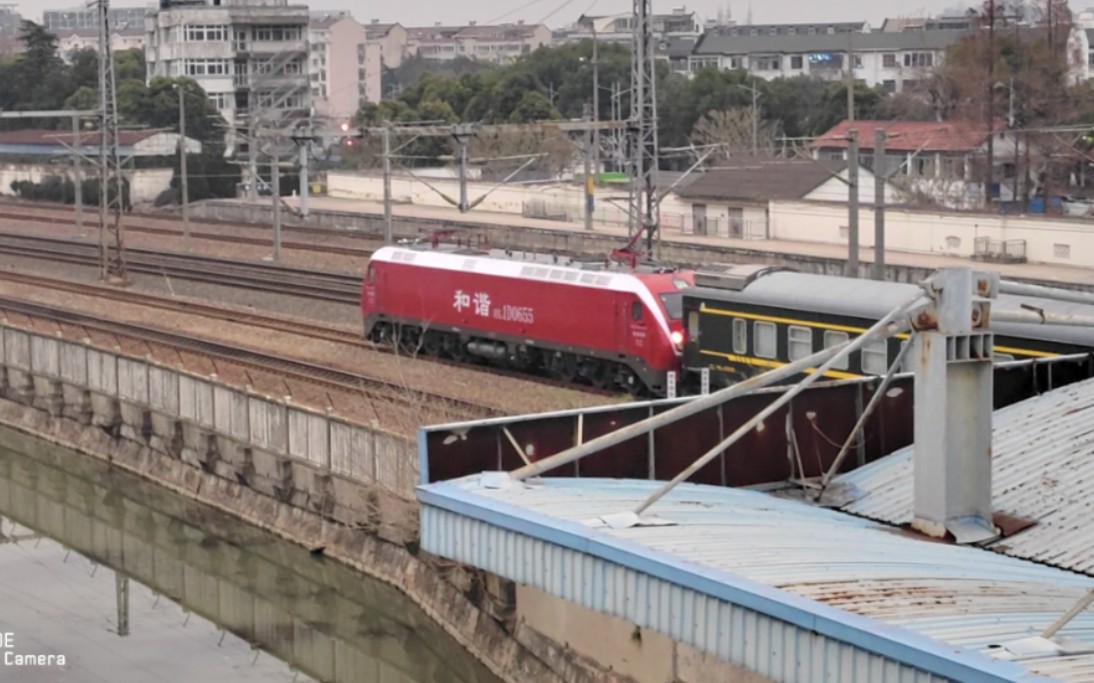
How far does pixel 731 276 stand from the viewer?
74.6 feet

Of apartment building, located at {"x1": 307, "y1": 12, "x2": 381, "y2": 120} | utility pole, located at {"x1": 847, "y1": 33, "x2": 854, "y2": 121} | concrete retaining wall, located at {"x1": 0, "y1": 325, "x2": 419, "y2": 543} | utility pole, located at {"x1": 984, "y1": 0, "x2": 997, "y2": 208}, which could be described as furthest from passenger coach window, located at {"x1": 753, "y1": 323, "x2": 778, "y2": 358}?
apartment building, located at {"x1": 307, "y1": 12, "x2": 381, "y2": 120}

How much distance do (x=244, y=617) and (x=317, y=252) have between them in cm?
2790

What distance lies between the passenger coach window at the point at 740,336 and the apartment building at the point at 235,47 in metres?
68.4

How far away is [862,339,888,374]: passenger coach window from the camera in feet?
66.2

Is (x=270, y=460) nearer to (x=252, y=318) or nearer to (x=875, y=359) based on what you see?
(x=875, y=359)

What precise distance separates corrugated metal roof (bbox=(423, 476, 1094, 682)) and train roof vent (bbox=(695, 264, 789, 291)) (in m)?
10.2

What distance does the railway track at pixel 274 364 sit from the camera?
73.4 ft

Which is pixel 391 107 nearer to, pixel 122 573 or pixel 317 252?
pixel 317 252

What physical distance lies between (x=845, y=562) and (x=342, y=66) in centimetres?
11913

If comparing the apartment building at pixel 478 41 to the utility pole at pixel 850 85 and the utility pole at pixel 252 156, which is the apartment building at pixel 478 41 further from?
the utility pole at pixel 850 85

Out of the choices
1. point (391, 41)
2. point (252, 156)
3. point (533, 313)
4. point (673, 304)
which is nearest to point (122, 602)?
point (673, 304)

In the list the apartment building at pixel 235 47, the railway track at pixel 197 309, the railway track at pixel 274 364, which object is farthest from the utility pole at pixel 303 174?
the apartment building at pixel 235 47

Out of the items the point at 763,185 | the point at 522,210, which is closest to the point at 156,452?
the point at 763,185

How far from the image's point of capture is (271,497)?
20.8 m
